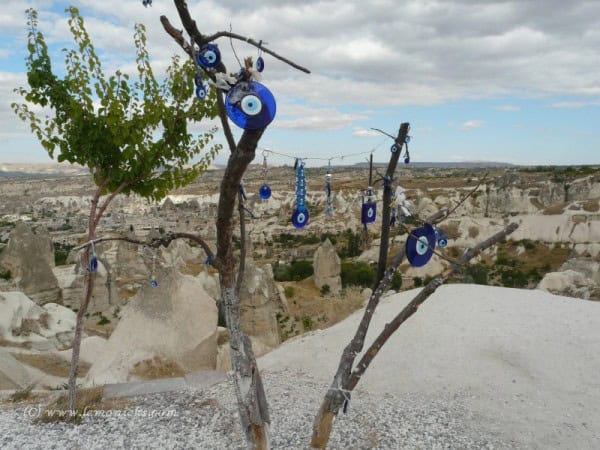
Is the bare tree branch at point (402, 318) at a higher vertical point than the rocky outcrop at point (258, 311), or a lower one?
higher

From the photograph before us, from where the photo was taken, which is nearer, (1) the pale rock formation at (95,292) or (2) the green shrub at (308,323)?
(2) the green shrub at (308,323)

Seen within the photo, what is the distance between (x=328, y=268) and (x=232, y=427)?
20.8 m

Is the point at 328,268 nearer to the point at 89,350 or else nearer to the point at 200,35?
the point at 89,350

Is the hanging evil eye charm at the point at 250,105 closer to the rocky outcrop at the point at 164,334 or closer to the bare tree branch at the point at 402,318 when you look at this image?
the bare tree branch at the point at 402,318

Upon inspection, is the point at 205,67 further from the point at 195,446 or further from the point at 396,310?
the point at 396,310

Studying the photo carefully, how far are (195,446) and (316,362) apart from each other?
12.3 ft

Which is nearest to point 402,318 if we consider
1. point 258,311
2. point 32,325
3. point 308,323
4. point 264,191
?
point 264,191

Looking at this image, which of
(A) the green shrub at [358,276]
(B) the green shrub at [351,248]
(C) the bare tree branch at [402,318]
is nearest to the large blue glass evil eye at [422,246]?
(C) the bare tree branch at [402,318]

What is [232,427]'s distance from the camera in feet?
17.6

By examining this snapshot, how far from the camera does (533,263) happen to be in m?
30.7

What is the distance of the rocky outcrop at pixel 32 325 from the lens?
494 inches

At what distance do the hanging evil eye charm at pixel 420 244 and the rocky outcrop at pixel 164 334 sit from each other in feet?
18.8

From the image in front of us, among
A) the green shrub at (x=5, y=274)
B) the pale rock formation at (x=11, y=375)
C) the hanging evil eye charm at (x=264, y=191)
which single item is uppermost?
the hanging evil eye charm at (x=264, y=191)

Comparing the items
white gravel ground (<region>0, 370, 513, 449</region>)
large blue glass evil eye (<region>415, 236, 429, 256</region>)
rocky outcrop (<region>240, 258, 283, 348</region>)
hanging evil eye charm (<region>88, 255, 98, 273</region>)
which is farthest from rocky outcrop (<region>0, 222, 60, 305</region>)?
large blue glass evil eye (<region>415, 236, 429, 256</region>)
